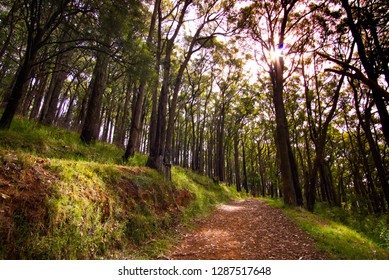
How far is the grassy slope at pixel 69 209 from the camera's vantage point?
10.0 feet

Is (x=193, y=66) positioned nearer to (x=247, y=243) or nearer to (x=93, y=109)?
(x=93, y=109)

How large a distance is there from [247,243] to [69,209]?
4354 mm

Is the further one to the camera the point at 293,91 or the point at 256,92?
the point at 256,92

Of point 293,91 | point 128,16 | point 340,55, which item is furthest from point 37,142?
point 293,91

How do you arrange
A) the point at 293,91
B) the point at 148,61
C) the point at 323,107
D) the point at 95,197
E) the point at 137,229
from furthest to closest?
the point at 293,91 < the point at 323,107 < the point at 148,61 < the point at 137,229 < the point at 95,197

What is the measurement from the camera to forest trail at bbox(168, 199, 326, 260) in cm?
471

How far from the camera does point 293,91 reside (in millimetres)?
19453

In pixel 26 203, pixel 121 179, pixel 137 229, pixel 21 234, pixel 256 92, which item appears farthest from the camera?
pixel 256 92

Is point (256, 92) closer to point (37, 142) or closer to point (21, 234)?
point (37, 142)

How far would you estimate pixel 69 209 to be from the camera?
12.1 feet

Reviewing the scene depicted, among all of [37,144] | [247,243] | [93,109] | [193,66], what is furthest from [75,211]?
[193,66]

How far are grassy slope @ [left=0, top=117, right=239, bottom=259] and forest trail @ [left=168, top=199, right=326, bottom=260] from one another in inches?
28.1

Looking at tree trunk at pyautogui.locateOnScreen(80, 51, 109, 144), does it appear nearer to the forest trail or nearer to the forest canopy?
the forest canopy

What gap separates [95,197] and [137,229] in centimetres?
132
